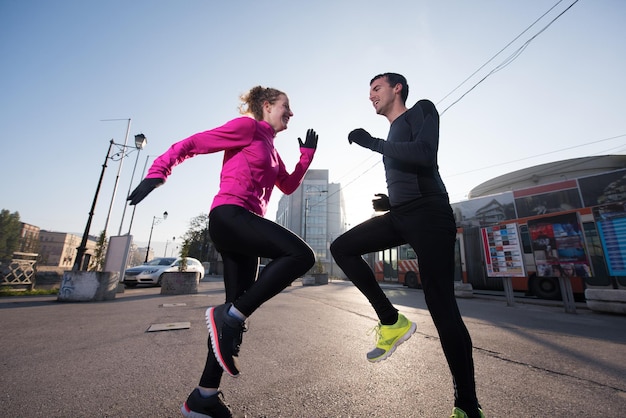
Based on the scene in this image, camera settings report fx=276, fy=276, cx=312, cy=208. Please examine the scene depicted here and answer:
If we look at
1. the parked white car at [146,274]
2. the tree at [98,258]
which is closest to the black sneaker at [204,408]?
the tree at [98,258]

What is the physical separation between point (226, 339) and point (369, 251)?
3.54 feet

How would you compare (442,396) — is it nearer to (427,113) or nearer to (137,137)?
(427,113)

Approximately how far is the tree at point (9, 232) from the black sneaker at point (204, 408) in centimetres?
9135

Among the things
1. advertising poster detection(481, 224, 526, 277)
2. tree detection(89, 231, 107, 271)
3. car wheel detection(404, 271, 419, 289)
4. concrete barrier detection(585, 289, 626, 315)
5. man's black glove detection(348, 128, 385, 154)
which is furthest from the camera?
car wheel detection(404, 271, 419, 289)

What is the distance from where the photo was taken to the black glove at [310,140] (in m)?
2.54

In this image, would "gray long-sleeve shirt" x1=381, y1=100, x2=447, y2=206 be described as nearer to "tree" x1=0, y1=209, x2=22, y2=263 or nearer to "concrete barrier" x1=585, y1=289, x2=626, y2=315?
"concrete barrier" x1=585, y1=289, x2=626, y2=315

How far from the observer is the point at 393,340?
1.81 meters

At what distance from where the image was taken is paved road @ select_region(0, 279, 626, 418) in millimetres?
1738

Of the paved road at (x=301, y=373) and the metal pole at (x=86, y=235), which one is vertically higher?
the metal pole at (x=86, y=235)

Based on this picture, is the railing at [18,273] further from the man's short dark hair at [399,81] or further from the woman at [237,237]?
the man's short dark hair at [399,81]

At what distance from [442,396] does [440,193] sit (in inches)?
56.3

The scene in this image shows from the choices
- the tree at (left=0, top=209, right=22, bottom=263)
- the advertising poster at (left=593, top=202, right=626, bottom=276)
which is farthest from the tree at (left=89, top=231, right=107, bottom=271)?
the tree at (left=0, top=209, right=22, bottom=263)

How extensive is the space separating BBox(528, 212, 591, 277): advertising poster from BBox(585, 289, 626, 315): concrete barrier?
66 centimetres

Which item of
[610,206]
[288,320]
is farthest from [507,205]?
[288,320]
